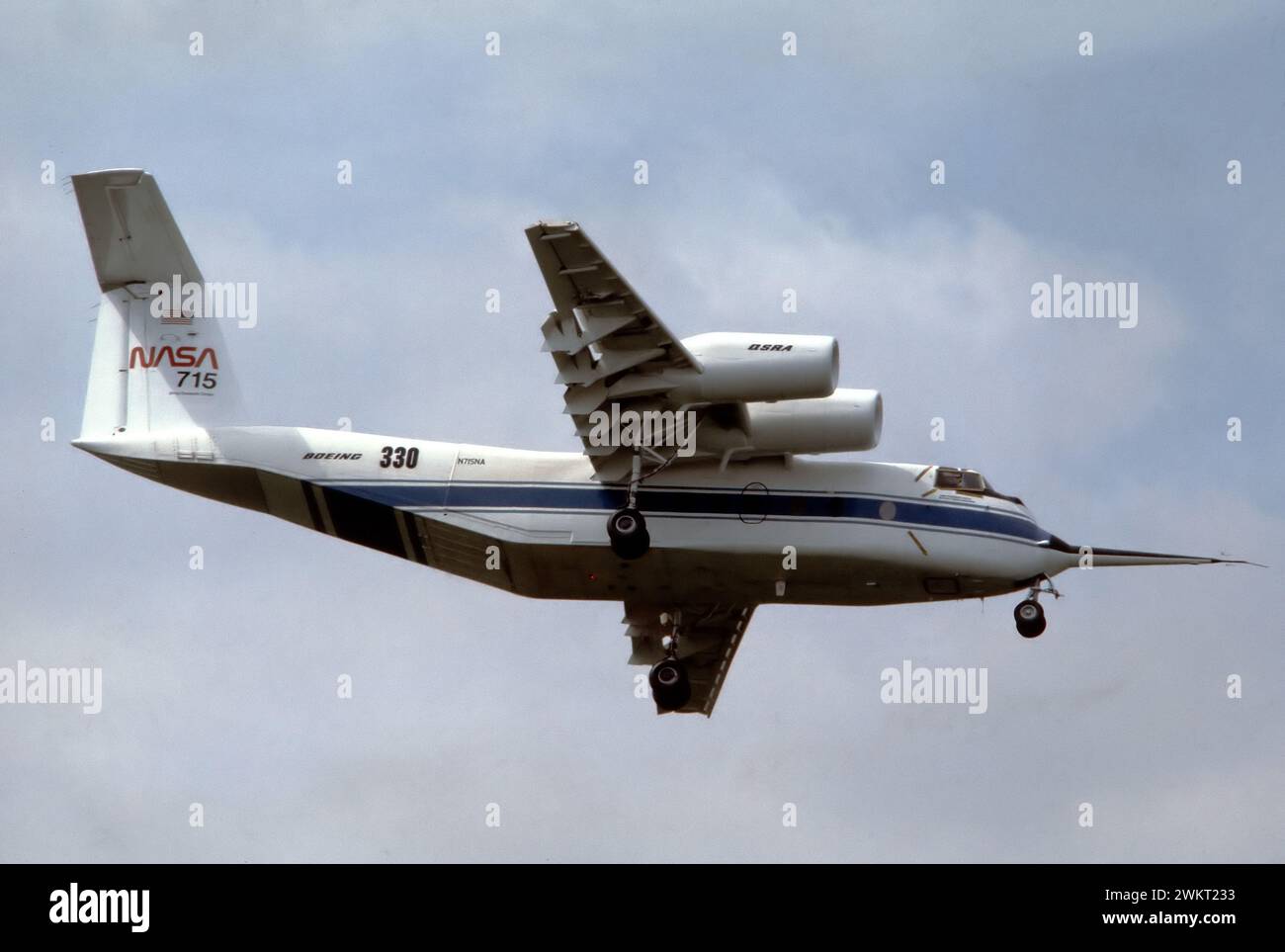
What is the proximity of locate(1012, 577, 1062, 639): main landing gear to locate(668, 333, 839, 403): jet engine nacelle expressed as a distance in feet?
12.5

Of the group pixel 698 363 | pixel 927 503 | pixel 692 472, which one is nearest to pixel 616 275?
pixel 698 363

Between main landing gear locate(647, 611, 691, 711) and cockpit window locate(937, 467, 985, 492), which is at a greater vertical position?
cockpit window locate(937, 467, 985, 492)

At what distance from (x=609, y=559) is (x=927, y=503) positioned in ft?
13.3

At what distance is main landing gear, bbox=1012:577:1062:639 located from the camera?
94.0 feet

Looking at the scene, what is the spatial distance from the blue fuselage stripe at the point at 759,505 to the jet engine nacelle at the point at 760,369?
165cm

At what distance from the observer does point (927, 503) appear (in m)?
28.9

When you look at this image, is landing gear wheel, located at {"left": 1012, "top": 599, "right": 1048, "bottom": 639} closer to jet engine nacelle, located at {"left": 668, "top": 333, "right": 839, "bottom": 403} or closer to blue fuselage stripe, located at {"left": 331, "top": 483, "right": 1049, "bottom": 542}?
blue fuselage stripe, located at {"left": 331, "top": 483, "right": 1049, "bottom": 542}

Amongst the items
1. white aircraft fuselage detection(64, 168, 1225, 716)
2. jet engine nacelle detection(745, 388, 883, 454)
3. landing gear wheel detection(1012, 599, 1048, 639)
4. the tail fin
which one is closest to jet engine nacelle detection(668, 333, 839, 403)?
white aircraft fuselage detection(64, 168, 1225, 716)

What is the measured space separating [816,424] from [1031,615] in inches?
143

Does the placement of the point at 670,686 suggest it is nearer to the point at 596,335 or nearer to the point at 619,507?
the point at 619,507

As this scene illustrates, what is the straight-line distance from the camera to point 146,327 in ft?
101

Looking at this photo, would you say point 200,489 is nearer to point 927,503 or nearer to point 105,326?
point 105,326

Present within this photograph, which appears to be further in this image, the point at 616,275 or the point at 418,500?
the point at 418,500

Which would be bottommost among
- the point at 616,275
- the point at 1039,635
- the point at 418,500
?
the point at 1039,635
